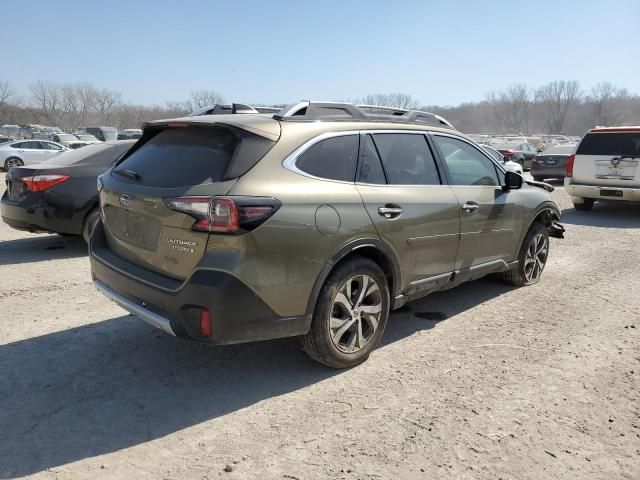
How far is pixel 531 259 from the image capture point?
231 inches

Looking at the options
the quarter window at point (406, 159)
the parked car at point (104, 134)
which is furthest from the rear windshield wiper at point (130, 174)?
the parked car at point (104, 134)

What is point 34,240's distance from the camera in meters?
8.05

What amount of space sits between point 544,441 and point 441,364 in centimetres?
104

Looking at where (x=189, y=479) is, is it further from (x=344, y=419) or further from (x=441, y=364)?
(x=441, y=364)

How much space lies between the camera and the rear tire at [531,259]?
18.7ft

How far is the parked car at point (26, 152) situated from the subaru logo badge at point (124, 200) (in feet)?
72.1

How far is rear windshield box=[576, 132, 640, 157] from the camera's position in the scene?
10.8 metres

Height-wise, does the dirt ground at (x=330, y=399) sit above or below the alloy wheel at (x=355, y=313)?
below

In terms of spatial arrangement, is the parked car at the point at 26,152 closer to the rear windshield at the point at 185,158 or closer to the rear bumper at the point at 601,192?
the rear bumper at the point at 601,192

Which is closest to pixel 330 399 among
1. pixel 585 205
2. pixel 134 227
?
pixel 134 227

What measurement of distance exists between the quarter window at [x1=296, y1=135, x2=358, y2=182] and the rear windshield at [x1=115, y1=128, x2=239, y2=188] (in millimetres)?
503

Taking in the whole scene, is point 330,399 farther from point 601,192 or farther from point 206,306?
point 601,192

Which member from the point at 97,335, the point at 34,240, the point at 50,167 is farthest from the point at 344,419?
the point at 34,240

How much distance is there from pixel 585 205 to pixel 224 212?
11210 mm
